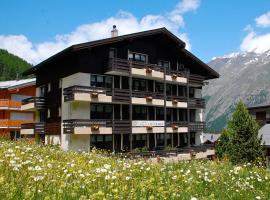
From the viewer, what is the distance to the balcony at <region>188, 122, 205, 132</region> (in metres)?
43.2

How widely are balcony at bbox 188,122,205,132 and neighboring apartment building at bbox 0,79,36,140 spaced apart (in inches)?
845

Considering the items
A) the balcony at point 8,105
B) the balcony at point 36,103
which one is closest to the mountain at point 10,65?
the balcony at point 8,105

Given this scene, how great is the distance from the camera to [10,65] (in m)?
178

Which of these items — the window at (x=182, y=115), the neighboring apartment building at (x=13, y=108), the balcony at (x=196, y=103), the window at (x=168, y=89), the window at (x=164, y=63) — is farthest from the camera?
the neighboring apartment building at (x=13, y=108)

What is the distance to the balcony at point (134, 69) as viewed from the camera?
3456 centimetres

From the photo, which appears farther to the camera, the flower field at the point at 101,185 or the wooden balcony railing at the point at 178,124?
the wooden balcony railing at the point at 178,124

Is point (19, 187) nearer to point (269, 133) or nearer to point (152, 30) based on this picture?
point (152, 30)

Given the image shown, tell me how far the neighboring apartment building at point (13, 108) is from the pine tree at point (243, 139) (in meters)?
28.4

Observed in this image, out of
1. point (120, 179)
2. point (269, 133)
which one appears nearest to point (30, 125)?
point (269, 133)

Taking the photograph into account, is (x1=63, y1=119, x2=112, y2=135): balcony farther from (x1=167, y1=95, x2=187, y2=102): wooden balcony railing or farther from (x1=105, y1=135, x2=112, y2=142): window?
(x1=167, y1=95, x2=187, y2=102): wooden balcony railing

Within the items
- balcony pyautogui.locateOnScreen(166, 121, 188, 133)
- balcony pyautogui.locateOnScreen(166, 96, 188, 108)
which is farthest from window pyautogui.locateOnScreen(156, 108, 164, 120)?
balcony pyautogui.locateOnScreen(166, 121, 188, 133)

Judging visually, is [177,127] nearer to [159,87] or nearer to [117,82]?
[159,87]

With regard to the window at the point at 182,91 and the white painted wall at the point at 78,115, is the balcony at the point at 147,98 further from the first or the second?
the window at the point at 182,91

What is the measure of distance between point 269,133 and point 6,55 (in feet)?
558
